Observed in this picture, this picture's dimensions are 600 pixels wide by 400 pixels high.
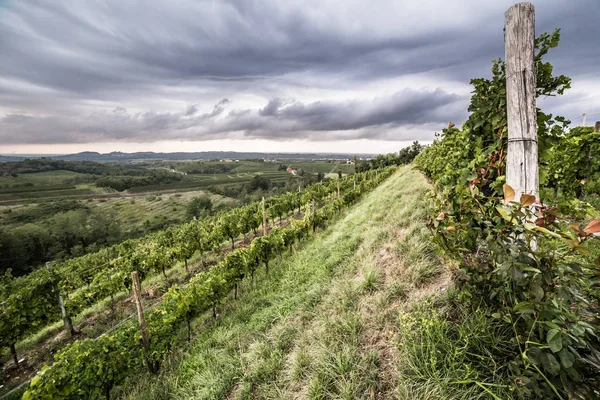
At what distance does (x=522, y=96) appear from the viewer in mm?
2000

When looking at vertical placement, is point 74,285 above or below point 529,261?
below

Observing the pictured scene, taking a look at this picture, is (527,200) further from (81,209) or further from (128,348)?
(81,209)

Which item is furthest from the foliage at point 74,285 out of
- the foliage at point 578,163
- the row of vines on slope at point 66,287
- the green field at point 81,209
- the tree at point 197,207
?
the tree at point 197,207

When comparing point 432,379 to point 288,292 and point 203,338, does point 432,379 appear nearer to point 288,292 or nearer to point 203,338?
point 288,292

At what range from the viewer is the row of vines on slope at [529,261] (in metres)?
1.29

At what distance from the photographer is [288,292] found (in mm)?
5320

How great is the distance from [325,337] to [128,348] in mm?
4249

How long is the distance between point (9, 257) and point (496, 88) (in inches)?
2596

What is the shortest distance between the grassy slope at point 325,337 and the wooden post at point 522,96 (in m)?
1.72

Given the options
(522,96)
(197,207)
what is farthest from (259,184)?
(522,96)

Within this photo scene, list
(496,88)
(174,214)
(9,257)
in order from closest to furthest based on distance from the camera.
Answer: (496,88)
(9,257)
(174,214)

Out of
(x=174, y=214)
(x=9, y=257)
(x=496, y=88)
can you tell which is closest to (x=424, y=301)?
A: (x=496, y=88)

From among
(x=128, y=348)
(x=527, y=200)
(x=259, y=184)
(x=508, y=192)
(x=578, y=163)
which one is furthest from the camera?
(x=259, y=184)

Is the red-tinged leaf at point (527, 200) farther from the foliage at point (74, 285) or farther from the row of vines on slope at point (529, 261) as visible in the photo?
the foliage at point (74, 285)
